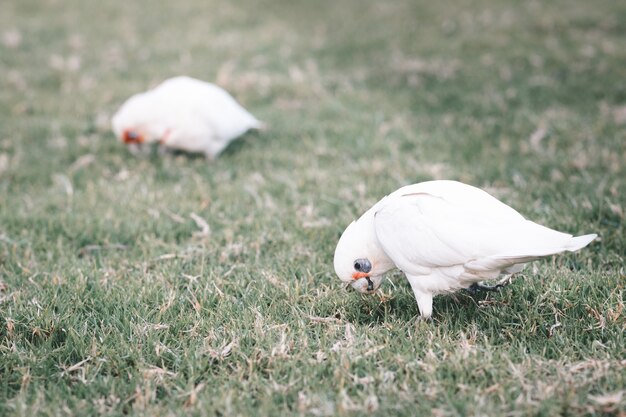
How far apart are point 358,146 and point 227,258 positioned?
7.92 feet

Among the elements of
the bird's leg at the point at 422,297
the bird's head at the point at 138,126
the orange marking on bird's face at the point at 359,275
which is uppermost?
the bird's head at the point at 138,126

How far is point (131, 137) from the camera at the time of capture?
5.82 meters

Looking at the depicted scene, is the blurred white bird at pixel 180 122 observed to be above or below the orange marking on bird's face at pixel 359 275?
above

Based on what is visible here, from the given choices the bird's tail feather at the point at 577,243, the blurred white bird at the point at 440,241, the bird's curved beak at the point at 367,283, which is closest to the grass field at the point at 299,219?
the bird's curved beak at the point at 367,283

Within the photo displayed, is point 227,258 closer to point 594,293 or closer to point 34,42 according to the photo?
point 594,293

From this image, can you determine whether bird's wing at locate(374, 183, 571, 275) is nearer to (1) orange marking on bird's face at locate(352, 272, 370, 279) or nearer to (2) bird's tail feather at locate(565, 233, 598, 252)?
(2) bird's tail feather at locate(565, 233, 598, 252)

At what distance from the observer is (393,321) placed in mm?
A: 3193

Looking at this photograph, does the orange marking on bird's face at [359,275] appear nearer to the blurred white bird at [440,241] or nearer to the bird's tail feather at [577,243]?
the blurred white bird at [440,241]

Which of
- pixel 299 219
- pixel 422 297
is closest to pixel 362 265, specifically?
pixel 422 297

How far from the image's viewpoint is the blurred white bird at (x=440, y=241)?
2764 mm

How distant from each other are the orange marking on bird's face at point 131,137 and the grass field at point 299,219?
21 cm

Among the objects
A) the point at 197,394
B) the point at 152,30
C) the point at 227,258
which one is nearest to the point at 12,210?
the point at 227,258

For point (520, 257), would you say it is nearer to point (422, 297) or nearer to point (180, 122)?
point (422, 297)

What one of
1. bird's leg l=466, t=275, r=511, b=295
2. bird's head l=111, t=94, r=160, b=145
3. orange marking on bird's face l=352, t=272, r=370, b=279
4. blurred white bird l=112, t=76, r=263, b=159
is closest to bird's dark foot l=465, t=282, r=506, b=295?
bird's leg l=466, t=275, r=511, b=295
